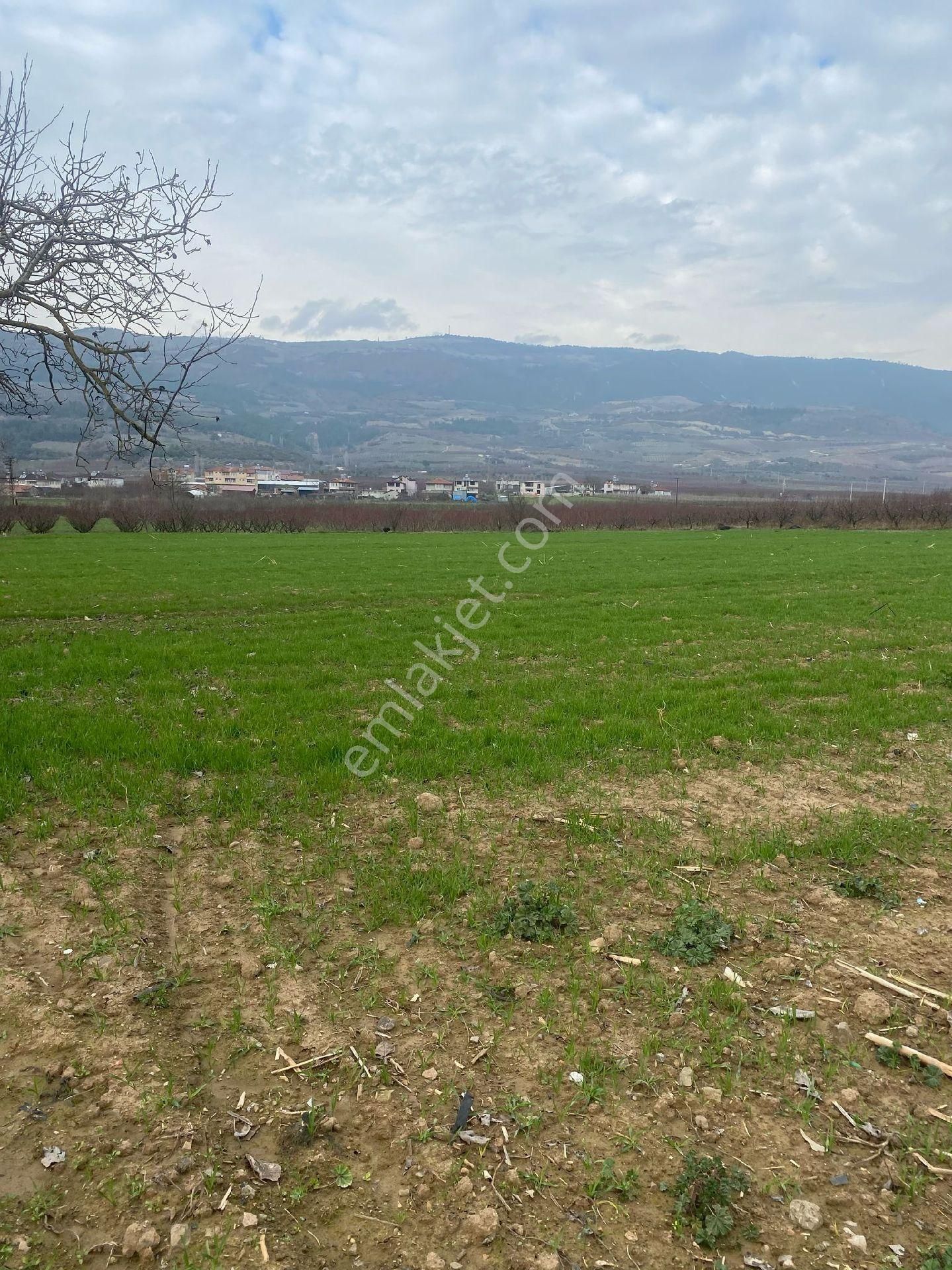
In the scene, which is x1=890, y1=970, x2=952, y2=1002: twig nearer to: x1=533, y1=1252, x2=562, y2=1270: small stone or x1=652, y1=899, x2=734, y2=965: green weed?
x1=652, y1=899, x2=734, y2=965: green weed

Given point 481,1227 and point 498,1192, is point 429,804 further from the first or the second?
point 481,1227

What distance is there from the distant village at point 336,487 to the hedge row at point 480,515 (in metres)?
5.43

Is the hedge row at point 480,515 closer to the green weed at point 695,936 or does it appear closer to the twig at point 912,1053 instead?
the green weed at point 695,936

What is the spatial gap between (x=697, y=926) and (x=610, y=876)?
81 cm

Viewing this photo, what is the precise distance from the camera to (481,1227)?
2795 mm

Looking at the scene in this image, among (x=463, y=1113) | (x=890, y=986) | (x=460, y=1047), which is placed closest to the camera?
(x=463, y=1113)

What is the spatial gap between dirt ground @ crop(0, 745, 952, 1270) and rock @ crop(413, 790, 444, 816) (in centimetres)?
36

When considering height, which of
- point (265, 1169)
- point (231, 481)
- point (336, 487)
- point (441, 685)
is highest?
point (231, 481)

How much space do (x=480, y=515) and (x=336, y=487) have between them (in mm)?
58270

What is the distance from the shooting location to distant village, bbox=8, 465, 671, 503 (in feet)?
234

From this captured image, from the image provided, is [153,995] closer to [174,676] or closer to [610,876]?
[610,876]

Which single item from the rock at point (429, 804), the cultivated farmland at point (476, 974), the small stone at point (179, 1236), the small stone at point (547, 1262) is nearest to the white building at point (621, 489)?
the cultivated farmland at point (476, 974)

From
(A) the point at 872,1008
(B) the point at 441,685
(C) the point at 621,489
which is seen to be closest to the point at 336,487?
(C) the point at 621,489

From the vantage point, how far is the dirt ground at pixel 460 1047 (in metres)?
2.81
